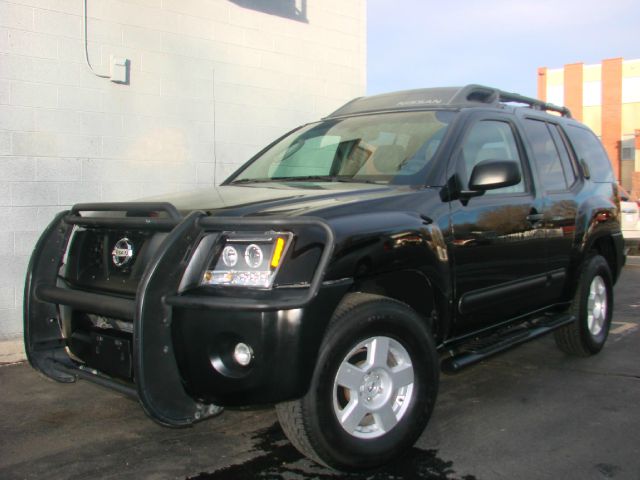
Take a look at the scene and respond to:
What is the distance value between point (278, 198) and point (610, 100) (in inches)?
1638

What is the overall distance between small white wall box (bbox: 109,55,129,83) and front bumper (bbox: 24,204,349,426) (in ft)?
12.7

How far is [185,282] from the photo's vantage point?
2914 mm

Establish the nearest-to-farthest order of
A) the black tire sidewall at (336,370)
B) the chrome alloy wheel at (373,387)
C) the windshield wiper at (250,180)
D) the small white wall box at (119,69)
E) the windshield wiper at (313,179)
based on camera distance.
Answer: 1. the black tire sidewall at (336,370)
2. the chrome alloy wheel at (373,387)
3. the windshield wiper at (313,179)
4. the windshield wiper at (250,180)
5. the small white wall box at (119,69)

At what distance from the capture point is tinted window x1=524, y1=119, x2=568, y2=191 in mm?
4891

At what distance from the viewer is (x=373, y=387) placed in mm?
3264

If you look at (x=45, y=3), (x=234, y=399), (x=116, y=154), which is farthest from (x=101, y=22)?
(x=234, y=399)

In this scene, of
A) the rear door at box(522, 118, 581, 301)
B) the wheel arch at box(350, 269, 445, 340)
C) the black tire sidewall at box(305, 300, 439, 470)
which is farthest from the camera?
the rear door at box(522, 118, 581, 301)

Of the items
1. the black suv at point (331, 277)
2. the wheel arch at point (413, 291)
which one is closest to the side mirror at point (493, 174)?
the black suv at point (331, 277)

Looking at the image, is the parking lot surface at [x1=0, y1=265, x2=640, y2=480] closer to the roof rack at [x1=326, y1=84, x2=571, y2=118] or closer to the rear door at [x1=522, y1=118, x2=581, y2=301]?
the rear door at [x1=522, y1=118, x2=581, y2=301]

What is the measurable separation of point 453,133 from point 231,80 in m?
3.95

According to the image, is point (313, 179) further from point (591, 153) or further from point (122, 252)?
point (591, 153)

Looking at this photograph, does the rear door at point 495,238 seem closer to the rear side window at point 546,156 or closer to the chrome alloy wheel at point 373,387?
the rear side window at point 546,156

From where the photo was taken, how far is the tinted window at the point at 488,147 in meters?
4.11

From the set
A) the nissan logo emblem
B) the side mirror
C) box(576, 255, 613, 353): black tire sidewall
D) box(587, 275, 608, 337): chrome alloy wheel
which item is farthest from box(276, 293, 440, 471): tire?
box(587, 275, 608, 337): chrome alloy wheel
